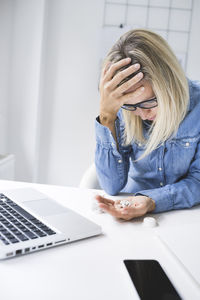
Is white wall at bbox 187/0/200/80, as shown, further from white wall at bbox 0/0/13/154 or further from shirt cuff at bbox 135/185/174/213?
A: shirt cuff at bbox 135/185/174/213

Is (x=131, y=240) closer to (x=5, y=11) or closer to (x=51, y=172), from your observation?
(x=51, y=172)

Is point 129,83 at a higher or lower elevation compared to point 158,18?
lower

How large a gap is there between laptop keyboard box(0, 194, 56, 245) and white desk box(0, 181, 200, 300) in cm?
3

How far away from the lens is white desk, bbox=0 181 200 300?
48 cm

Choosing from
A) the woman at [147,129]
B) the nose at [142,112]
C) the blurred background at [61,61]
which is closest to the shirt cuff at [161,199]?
the woman at [147,129]

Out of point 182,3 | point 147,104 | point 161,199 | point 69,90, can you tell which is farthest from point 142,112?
point 182,3

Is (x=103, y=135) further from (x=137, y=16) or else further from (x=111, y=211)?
(x=137, y=16)

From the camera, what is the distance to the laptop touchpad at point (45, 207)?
73 centimetres

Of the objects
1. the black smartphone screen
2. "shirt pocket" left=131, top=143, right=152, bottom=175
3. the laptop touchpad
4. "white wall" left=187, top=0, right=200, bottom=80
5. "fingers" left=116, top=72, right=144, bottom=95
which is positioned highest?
"white wall" left=187, top=0, right=200, bottom=80

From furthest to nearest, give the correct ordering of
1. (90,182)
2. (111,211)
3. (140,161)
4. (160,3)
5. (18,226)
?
(160,3) → (90,182) → (140,161) → (111,211) → (18,226)

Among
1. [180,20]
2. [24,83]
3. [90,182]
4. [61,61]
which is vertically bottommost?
[90,182]

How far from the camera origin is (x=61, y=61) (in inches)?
84.4

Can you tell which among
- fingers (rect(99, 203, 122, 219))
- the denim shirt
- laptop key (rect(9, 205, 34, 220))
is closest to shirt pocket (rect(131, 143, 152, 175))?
the denim shirt

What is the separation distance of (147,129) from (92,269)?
2.07 ft
